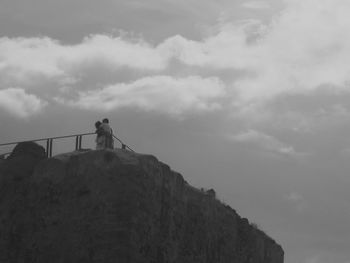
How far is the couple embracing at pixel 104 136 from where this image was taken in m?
30.0

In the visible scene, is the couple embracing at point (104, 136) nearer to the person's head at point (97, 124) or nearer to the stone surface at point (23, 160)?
the person's head at point (97, 124)

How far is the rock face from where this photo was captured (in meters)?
27.4

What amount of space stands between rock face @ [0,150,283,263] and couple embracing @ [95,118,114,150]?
104 centimetres

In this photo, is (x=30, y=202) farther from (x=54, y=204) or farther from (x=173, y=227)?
(x=173, y=227)

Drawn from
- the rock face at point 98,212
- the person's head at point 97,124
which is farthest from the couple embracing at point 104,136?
the rock face at point 98,212

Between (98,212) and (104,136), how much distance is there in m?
3.30

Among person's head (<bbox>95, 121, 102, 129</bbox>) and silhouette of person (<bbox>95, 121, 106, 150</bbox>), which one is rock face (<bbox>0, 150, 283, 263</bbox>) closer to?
silhouette of person (<bbox>95, 121, 106, 150</bbox>)

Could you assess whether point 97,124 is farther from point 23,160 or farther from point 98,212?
point 98,212

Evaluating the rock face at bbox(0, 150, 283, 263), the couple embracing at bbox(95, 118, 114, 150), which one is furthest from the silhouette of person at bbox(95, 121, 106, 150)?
the rock face at bbox(0, 150, 283, 263)

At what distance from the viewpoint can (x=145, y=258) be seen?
→ 90.4ft

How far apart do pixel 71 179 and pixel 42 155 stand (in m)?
2.54

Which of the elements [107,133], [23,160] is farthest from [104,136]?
[23,160]

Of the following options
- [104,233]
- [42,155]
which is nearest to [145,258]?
[104,233]

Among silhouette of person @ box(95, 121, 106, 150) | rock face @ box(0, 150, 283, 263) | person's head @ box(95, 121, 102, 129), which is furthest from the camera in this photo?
person's head @ box(95, 121, 102, 129)
